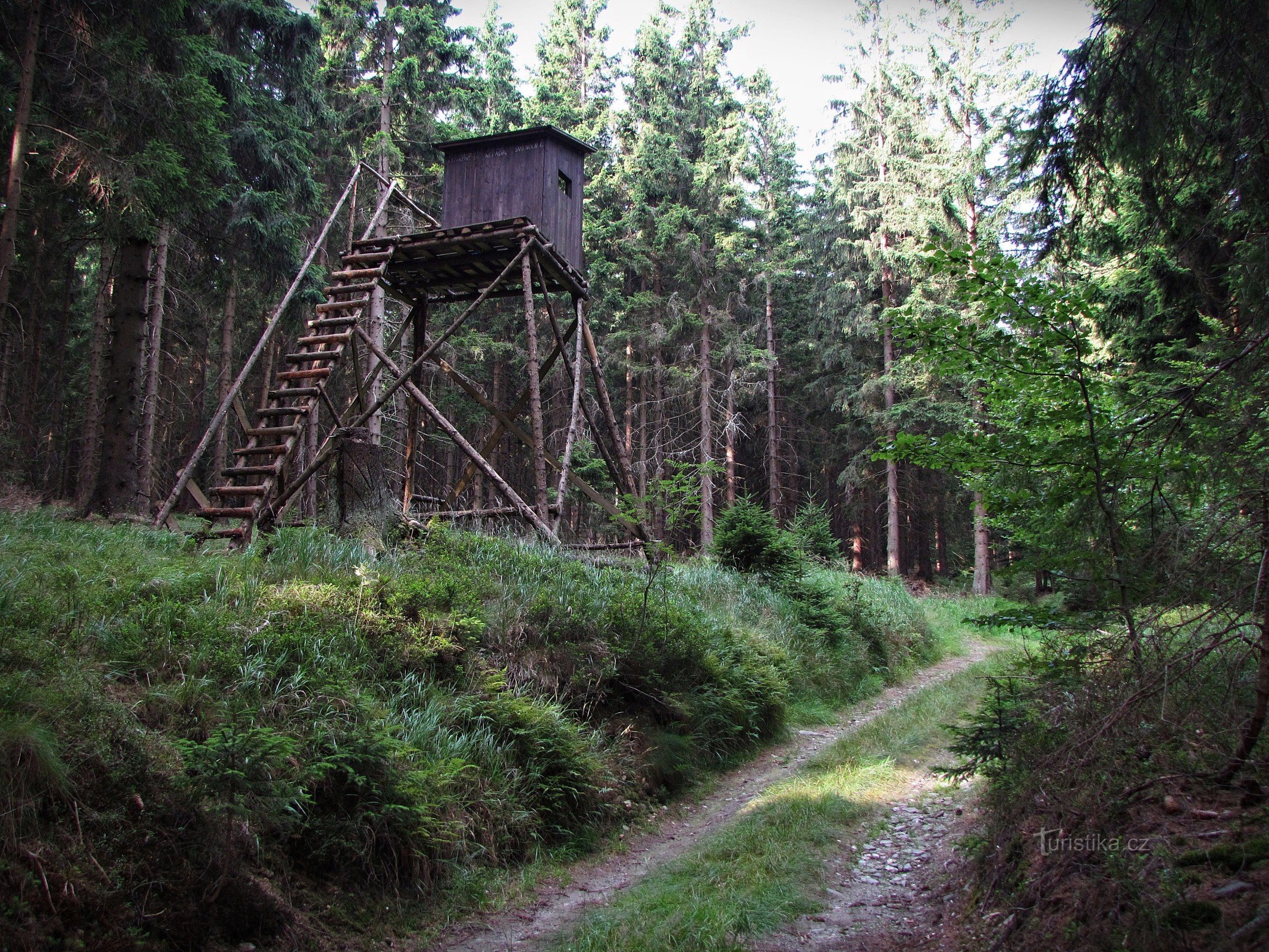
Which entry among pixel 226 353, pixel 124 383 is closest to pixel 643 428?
pixel 226 353

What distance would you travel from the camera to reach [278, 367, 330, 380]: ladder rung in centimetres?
941

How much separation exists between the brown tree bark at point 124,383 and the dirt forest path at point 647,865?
914 cm

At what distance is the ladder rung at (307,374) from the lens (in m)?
9.41

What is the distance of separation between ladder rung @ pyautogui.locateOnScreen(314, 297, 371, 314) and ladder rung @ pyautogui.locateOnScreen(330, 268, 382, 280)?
0.82 metres

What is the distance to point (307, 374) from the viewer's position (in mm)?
9484

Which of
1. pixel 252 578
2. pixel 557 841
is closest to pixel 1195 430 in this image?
pixel 557 841

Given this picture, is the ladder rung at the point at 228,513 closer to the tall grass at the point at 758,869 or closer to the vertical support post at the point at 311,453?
the vertical support post at the point at 311,453

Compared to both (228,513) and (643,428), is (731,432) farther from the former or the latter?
(228,513)

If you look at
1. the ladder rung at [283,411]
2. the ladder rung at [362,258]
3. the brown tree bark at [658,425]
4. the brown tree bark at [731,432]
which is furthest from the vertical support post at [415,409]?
the brown tree bark at [731,432]

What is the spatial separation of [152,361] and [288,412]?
9544 mm

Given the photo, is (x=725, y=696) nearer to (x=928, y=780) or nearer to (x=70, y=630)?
(x=928, y=780)

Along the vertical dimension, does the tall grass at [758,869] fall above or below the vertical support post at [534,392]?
below

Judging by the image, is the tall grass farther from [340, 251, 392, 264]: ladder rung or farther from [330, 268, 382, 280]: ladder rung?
[340, 251, 392, 264]: ladder rung

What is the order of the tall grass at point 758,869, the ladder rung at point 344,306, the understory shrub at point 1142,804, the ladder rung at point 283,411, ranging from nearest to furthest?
the understory shrub at point 1142,804 → the tall grass at point 758,869 → the ladder rung at point 283,411 → the ladder rung at point 344,306
